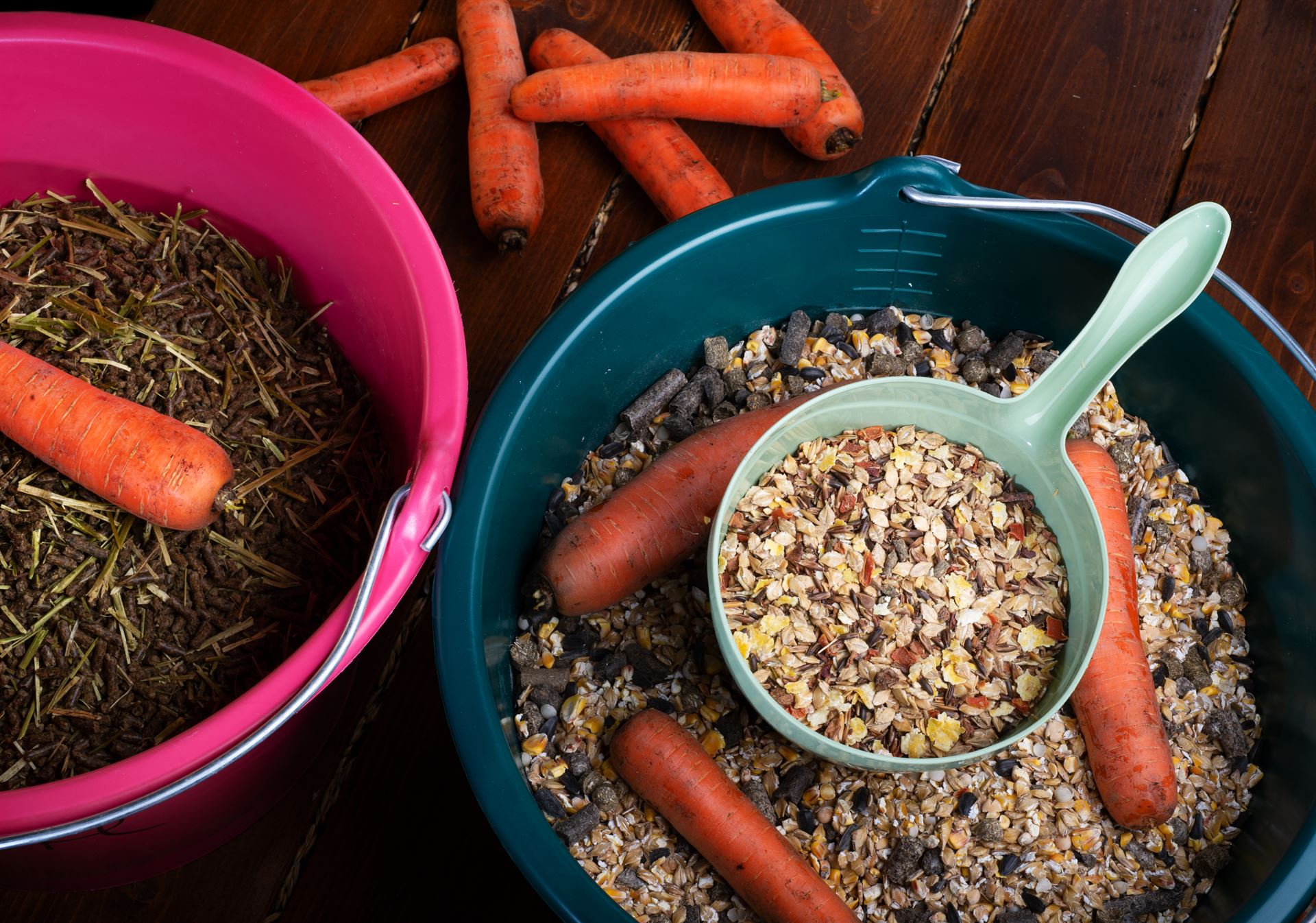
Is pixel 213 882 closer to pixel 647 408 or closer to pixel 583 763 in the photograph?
pixel 583 763

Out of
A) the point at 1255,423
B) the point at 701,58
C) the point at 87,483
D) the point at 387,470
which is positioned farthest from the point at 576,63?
the point at 1255,423

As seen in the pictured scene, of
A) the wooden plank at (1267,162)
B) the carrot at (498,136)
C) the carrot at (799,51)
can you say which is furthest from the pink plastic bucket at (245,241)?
the wooden plank at (1267,162)

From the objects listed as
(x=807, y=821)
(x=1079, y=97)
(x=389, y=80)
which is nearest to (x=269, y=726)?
(x=807, y=821)

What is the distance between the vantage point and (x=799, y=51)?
1.39 metres

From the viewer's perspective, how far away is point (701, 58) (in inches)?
52.7

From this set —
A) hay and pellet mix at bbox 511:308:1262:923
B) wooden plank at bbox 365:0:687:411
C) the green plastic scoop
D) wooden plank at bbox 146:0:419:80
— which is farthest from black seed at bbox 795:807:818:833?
wooden plank at bbox 146:0:419:80

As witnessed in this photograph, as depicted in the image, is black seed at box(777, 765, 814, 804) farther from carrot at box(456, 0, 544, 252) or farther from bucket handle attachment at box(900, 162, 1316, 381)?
carrot at box(456, 0, 544, 252)

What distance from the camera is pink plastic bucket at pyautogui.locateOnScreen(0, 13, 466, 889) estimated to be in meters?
0.81

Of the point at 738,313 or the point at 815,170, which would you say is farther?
the point at 815,170

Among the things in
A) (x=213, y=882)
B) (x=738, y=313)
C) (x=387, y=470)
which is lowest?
(x=213, y=882)

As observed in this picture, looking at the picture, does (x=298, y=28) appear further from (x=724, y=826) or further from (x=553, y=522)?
(x=724, y=826)

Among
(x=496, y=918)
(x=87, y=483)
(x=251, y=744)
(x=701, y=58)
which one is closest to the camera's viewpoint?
(x=251, y=744)

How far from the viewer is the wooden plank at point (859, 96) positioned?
1404 millimetres

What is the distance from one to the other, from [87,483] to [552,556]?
43 centimetres
